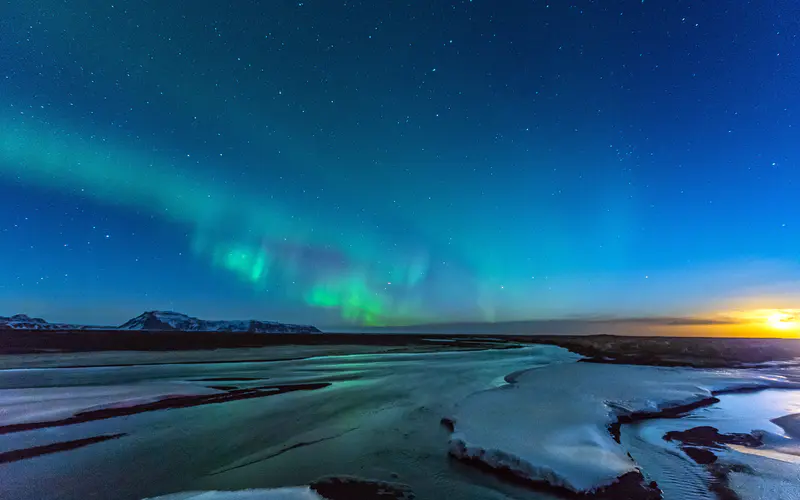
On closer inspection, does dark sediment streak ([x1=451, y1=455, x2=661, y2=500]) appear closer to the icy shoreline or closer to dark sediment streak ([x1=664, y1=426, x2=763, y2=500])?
the icy shoreline

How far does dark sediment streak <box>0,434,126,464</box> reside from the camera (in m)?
8.02

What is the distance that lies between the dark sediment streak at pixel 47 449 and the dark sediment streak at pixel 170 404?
2182mm

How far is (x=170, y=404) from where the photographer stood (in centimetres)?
1352

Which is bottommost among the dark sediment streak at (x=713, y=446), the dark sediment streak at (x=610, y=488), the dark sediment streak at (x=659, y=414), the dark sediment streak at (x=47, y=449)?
the dark sediment streak at (x=659, y=414)

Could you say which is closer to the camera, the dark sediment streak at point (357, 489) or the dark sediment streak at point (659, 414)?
the dark sediment streak at point (357, 489)

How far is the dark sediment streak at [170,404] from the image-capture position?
414 inches

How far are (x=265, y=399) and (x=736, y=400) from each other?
1984cm

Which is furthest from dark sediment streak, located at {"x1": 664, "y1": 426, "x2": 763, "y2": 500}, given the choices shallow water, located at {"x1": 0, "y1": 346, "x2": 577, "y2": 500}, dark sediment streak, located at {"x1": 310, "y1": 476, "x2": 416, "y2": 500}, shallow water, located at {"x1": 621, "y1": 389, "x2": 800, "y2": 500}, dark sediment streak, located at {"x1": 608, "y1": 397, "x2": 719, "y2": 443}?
dark sediment streak, located at {"x1": 310, "y1": 476, "x2": 416, "y2": 500}

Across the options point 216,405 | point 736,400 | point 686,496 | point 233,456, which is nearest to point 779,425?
point 736,400

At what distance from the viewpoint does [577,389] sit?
16.6 m

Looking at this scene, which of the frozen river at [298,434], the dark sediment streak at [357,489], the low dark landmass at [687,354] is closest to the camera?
the dark sediment streak at [357,489]

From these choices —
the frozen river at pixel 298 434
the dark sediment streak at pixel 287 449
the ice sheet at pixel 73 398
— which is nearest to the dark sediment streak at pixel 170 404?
the frozen river at pixel 298 434

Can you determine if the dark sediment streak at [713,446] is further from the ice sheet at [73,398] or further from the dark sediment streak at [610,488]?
the ice sheet at [73,398]

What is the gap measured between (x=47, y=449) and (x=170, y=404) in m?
5.06
